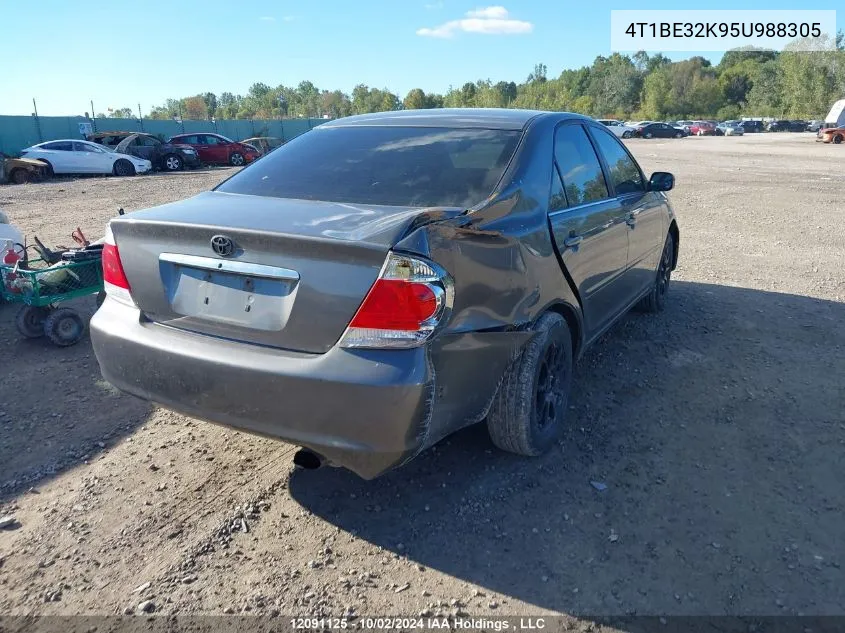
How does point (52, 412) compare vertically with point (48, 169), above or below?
below

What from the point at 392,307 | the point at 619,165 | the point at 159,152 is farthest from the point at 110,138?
the point at 392,307

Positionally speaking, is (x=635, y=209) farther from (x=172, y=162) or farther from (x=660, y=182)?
(x=172, y=162)

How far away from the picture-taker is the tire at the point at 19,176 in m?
21.0

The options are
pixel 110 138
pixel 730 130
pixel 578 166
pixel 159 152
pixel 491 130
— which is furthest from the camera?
pixel 730 130

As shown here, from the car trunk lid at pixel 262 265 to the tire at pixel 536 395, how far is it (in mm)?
826

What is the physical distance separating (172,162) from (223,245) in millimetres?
24508

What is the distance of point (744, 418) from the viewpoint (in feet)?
12.4

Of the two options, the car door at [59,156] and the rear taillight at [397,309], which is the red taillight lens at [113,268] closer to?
the rear taillight at [397,309]

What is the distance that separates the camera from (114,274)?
2910mm

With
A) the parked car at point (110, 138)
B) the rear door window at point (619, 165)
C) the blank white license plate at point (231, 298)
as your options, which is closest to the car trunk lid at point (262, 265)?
the blank white license plate at point (231, 298)

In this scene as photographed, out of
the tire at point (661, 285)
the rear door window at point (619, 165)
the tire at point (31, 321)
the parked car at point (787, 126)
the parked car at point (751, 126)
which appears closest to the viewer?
the rear door window at point (619, 165)

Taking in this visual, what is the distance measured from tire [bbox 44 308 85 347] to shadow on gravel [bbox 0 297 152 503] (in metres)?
0.07

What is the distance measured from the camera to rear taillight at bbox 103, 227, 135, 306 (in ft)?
9.37

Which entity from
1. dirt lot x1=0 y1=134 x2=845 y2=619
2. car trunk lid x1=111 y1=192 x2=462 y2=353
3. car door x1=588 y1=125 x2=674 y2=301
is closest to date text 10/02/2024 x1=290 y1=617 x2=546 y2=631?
dirt lot x1=0 y1=134 x2=845 y2=619
